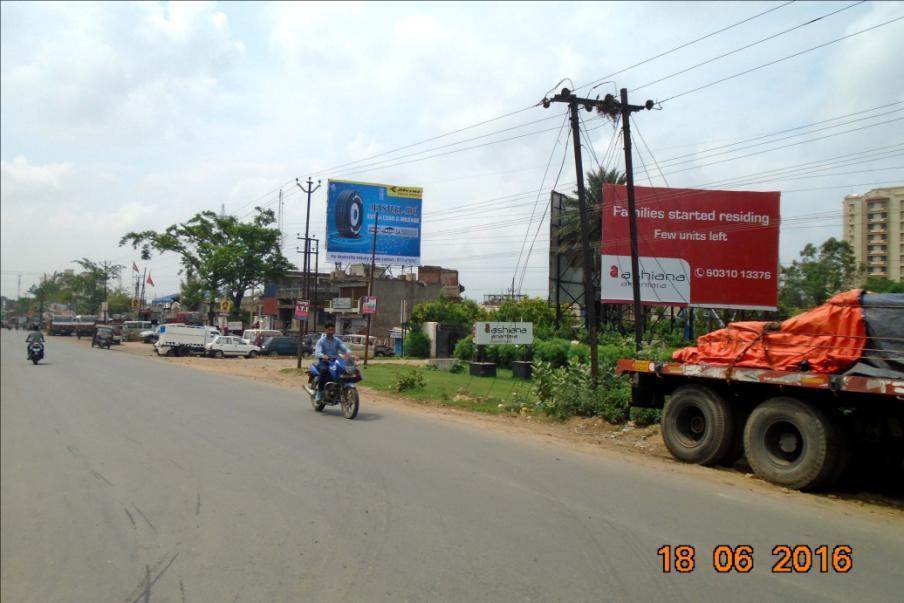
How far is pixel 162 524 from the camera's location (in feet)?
18.9

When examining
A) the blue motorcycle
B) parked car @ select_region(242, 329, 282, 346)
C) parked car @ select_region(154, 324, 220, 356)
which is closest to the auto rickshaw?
parked car @ select_region(154, 324, 220, 356)

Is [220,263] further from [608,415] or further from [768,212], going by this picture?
[608,415]

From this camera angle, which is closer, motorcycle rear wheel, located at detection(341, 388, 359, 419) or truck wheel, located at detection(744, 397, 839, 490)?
truck wheel, located at detection(744, 397, 839, 490)

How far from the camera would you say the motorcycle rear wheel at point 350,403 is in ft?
43.5

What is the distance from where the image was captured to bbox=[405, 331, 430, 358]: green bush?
45.3m

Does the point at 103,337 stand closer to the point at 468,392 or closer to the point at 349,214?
the point at 349,214

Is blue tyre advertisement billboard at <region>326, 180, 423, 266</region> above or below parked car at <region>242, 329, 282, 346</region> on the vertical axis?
above

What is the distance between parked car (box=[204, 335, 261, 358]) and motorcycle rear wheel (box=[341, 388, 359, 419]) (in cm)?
3097

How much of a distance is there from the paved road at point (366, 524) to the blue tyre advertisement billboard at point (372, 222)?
33.8 m

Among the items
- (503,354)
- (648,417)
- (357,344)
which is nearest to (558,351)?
(503,354)

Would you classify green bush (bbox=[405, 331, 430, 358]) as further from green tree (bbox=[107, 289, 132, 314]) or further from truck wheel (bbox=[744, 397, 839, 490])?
green tree (bbox=[107, 289, 132, 314])

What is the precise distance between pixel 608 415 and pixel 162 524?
9.64 meters

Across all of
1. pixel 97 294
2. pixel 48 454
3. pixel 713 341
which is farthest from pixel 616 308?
pixel 97 294

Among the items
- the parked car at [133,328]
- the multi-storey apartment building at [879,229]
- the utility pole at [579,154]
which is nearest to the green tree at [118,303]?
the parked car at [133,328]
